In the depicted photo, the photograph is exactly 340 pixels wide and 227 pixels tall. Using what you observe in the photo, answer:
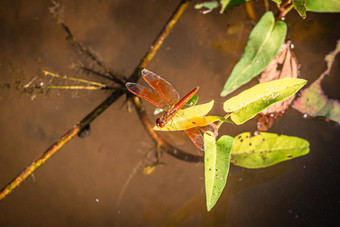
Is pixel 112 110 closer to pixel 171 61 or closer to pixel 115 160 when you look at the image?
pixel 115 160

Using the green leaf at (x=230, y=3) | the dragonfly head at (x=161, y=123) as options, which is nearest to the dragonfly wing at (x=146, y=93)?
the dragonfly head at (x=161, y=123)

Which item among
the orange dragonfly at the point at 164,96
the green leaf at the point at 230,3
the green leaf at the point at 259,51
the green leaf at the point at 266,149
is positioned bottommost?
the green leaf at the point at 266,149

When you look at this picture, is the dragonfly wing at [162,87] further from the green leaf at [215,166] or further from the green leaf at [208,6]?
the green leaf at [208,6]

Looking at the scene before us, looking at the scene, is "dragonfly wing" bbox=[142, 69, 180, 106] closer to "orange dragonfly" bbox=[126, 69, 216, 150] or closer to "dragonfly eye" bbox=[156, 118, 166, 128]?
"orange dragonfly" bbox=[126, 69, 216, 150]

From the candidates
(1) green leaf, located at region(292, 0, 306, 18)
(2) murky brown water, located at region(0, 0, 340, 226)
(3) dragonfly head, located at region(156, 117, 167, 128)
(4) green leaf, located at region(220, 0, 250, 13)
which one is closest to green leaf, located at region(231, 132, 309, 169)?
(2) murky brown water, located at region(0, 0, 340, 226)

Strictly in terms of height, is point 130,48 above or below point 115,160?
above

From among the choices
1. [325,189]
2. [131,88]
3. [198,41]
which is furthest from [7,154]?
[325,189]
